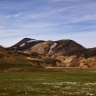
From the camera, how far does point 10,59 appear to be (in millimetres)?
165875

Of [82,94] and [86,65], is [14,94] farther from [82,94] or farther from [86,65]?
[86,65]

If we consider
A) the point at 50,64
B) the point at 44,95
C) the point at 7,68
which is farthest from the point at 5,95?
the point at 50,64

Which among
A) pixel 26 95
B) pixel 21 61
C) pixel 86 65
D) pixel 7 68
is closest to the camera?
pixel 26 95

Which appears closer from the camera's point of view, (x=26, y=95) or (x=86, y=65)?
(x=26, y=95)

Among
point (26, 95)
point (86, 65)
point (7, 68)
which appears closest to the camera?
point (26, 95)

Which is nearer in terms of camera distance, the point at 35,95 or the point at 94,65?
the point at 35,95

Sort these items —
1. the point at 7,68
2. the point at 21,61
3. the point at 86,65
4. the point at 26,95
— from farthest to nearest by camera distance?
the point at 86,65, the point at 21,61, the point at 7,68, the point at 26,95

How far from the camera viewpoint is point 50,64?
200 meters

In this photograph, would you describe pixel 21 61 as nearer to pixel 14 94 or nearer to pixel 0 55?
pixel 0 55

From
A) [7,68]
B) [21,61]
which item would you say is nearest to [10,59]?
[21,61]

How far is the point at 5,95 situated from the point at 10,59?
13425cm

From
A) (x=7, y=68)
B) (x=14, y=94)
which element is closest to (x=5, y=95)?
(x=14, y=94)

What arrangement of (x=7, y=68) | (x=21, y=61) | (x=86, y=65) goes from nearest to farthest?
(x=7, y=68) → (x=21, y=61) → (x=86, y=65)

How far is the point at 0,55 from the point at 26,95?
139730mm
